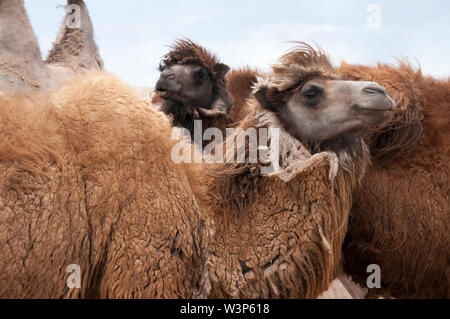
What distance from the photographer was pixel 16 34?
4297 mm

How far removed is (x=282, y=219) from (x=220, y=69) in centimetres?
345

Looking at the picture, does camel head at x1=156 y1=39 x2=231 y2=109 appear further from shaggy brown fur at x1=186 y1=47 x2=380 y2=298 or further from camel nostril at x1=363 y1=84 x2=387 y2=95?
camel nostril at x1=363 y1=84 x2=387 y2=95

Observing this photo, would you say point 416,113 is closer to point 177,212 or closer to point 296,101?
point 296,101

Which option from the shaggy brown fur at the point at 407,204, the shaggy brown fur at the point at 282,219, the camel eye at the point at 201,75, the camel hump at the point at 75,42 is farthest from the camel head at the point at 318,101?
the camel hump at the point at 75,42

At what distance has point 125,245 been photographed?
8.04ft

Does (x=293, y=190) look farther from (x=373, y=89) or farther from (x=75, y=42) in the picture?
(x=75, y=42)

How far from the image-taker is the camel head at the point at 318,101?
3.03m

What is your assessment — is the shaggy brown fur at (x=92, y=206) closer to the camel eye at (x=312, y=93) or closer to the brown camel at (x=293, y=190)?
the brown camel at (x=293, y=190)

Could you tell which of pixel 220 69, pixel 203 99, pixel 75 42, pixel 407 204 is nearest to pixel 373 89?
pixel 407 204

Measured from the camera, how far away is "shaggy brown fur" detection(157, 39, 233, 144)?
548 cm

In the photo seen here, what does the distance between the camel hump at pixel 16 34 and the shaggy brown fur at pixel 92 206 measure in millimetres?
1778

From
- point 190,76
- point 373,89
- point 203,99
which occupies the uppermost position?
point 373,89

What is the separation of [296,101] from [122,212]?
56.2 inches

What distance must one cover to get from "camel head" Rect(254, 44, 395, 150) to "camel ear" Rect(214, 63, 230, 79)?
2526 mm
